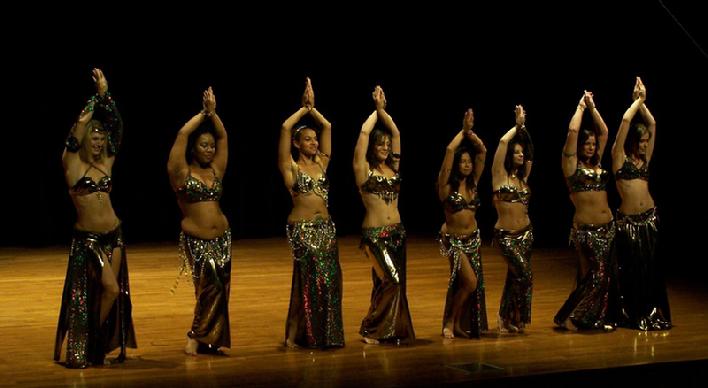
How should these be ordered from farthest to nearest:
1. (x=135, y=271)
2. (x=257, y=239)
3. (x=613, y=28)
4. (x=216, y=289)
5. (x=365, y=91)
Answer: (x=257, y=239) → (x=365, y=91) → (x=613, y=28) → (x=135, y=271) → (x=216, y=289)

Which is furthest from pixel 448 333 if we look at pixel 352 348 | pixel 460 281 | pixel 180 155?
pixel 180 155

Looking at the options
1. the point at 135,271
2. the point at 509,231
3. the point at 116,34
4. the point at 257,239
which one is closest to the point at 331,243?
the point at 509,231

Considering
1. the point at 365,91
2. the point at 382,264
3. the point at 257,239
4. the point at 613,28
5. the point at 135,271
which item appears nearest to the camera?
the point at 382,264

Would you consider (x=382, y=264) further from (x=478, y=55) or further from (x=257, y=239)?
(x=257, y=239)

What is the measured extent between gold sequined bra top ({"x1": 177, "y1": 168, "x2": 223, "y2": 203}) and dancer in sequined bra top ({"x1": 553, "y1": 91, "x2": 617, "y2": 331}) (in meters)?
2.38

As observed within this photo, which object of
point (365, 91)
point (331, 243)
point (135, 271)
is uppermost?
point (365, 91)

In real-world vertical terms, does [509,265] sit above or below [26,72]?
below

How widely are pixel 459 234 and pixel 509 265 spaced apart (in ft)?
1.43

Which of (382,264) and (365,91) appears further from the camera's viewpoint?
(365,91)

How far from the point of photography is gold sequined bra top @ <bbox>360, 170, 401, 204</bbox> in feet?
21.4

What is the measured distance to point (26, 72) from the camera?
9.94 metres

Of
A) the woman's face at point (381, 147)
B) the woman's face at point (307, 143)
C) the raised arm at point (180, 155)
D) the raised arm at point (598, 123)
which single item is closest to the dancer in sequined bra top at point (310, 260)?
the woman's face at point (307, 143)

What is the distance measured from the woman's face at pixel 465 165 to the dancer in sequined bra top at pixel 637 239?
3.54 ft

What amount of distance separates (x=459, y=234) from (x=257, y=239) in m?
5.75
